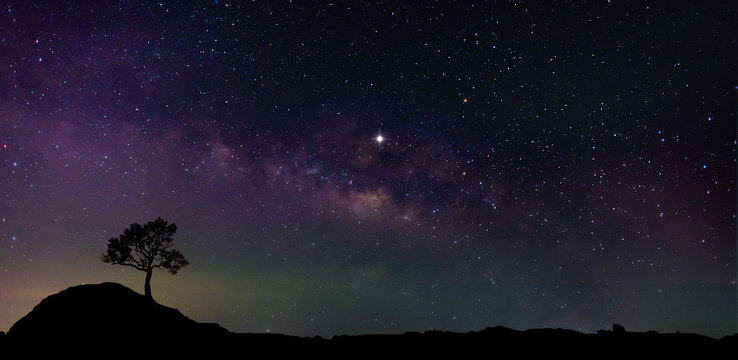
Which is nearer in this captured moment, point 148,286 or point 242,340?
point 242,340

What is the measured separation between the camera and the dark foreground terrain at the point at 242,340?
23969 mm

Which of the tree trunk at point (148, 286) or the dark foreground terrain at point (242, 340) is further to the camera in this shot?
the tree trunk at point (148, 286)

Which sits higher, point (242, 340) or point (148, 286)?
point (148, 286)

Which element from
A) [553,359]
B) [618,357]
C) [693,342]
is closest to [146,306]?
[553,359]

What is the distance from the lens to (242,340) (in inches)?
1081

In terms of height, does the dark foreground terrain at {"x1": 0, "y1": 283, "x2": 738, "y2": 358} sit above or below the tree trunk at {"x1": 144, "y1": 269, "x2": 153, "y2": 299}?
below

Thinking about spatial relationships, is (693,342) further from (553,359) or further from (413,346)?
(413,346)

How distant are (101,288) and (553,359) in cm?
2751

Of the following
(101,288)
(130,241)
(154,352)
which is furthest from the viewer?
(130,241)

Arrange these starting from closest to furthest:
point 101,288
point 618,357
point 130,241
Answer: point 618,357, point 101,288, point 130,241

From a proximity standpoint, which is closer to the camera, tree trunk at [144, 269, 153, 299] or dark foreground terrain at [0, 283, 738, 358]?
dark foreground terrain at [0, 283, 738, 358]

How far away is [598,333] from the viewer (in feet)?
84.6

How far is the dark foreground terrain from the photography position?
24.0m

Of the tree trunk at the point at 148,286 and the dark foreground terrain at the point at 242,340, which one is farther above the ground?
the tree trunk at the point at 148,286
